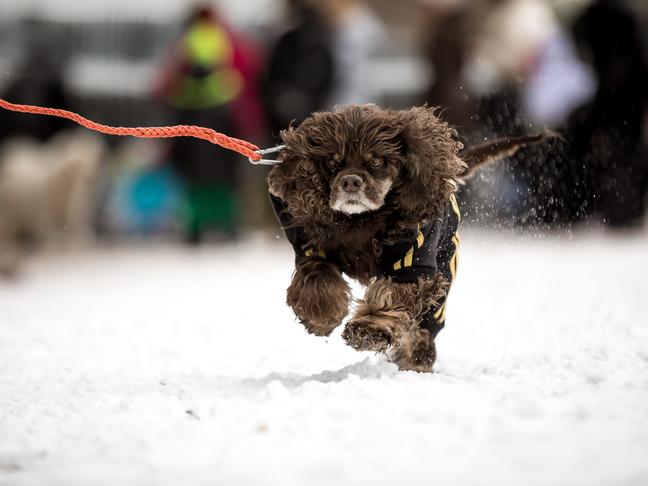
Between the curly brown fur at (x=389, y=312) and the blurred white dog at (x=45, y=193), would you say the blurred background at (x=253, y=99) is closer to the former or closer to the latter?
the blurred white dog at (x=45, y=193)

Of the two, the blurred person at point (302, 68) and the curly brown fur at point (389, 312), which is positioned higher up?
the blurred person at point (302, 68)

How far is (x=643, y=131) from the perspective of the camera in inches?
484

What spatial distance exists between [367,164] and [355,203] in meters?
0.21

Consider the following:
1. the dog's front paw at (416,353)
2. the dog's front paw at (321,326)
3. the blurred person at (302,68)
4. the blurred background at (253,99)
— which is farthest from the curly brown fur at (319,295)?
the blurred person at (302,68)

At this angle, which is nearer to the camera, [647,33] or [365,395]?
[365,395]

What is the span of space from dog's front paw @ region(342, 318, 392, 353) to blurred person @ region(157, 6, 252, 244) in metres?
7.70

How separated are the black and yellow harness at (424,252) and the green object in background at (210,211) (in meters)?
7.61

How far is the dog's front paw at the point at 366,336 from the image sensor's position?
4.42m

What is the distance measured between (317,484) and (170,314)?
4629 mm

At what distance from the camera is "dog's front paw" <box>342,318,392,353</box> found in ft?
14.5

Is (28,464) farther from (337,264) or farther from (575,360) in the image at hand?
(575,360)

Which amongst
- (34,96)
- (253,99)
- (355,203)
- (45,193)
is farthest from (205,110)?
(355,203)

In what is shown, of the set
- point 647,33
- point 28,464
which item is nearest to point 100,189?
point 647,33

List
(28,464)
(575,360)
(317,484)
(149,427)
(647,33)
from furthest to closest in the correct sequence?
(647,33), (575,360), (149,427), (28,464), (317,484)
